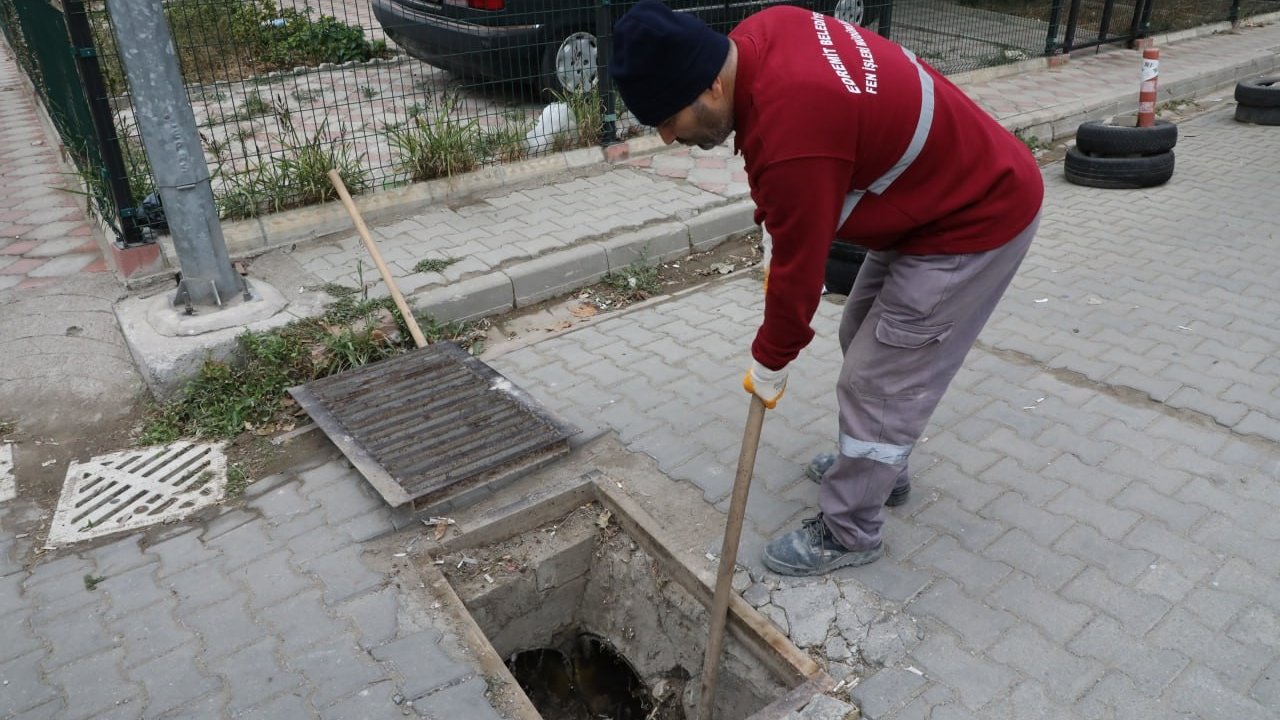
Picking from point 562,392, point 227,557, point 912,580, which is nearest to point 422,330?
point 562,392

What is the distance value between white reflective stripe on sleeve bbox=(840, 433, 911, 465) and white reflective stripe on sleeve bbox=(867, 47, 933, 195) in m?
0.78

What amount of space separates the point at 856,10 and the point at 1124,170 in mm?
2852

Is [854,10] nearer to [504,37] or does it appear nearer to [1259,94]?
[504,37]

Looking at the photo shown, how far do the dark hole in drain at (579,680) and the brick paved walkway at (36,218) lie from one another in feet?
11.0

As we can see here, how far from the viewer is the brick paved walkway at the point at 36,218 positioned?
4980mm

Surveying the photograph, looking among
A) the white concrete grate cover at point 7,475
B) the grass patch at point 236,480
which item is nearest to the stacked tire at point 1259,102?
the grass patch at point 236,480

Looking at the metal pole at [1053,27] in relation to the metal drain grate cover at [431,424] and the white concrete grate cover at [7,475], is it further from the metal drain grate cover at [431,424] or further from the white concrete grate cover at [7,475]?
the white concrete grate cover at [7,475]

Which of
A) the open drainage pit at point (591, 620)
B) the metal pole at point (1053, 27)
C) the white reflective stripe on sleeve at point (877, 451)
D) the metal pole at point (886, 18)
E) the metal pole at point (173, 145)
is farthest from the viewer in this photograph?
the metal pole at point (1053, 27)

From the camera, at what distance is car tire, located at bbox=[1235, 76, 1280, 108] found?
26.2 feet

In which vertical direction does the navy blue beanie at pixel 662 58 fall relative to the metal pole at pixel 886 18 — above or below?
above

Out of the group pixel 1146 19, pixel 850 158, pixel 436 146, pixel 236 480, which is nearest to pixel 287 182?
pixel 436 146

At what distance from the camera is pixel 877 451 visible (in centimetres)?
277

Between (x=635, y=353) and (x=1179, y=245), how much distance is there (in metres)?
3.49

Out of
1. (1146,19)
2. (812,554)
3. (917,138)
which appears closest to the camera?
(917,138)
